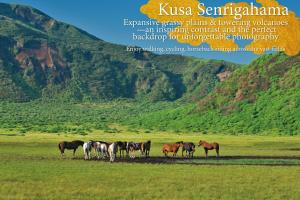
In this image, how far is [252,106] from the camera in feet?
416

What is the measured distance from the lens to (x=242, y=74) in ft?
482

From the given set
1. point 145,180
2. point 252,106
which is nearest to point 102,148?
point 145,180

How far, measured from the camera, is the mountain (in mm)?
112512

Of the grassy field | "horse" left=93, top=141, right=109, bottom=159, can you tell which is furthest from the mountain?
the grassy field

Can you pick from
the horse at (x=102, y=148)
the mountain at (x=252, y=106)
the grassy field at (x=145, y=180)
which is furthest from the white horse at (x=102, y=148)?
the mountain at (x=252, y=106)

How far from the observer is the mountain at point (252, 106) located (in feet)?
369

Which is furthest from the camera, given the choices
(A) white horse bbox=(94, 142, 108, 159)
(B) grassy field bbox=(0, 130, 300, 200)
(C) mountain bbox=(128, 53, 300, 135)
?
(C) mountain bbox=(128, 53, 300, 135)

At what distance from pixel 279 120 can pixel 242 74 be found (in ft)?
122

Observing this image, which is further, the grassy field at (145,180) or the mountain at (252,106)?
the mountain at (252,106)

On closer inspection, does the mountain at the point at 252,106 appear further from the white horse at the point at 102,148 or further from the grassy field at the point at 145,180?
the grassy field at the point at 145,180

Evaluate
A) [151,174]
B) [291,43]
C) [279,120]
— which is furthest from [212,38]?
[151,174]

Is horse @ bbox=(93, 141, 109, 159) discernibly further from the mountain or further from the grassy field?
the mountain

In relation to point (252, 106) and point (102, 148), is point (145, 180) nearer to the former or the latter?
point (102, 148)

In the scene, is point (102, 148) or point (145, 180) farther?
point (102, 148)
